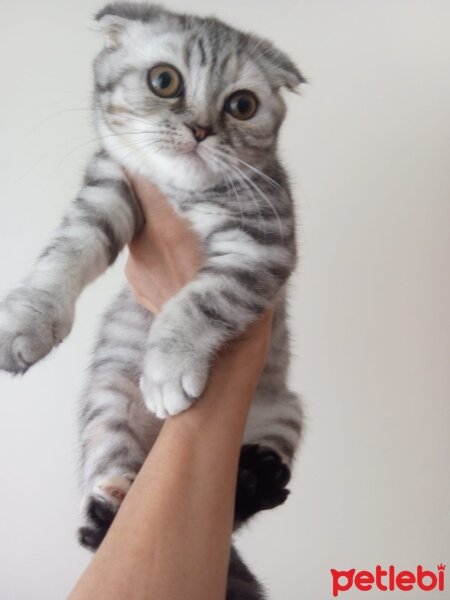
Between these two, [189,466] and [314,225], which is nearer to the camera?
[189,466]

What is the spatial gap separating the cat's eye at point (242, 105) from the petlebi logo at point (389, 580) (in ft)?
2.59

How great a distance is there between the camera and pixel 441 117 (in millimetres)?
1143

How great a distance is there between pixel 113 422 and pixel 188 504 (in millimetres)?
280

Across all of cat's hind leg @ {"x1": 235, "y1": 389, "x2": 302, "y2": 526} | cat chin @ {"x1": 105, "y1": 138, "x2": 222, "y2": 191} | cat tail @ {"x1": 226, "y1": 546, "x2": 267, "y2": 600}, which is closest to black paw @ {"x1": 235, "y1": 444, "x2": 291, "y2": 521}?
cat's hind leg @ {"x1": 235, "y1": 389, "x2": 302, "y2": 526}

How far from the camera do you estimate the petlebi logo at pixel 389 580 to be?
106 cm

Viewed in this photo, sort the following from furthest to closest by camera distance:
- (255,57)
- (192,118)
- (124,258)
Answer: (124,258)
(255,57)
(192,118)

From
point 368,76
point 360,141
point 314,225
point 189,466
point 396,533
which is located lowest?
point 396,533

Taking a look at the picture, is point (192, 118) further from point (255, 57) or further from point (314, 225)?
point (314, 225)

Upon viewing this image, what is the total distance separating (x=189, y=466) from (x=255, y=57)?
0.61 meters

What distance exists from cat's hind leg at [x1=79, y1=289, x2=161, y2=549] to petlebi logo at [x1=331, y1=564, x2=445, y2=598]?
1.51ft

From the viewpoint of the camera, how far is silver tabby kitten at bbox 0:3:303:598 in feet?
2.46

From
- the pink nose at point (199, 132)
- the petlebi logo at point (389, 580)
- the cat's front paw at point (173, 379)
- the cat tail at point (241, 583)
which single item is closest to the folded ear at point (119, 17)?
the pink nose at point (199, 132)

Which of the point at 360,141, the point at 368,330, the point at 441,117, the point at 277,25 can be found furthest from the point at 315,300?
the point at 277,25

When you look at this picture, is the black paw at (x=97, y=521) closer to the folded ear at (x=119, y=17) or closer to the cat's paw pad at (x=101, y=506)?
the cat's paw pad at (x=101, y=506)
